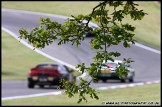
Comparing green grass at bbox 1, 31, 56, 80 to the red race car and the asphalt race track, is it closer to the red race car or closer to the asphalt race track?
the asphalt race track

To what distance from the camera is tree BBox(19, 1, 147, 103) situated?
864cm

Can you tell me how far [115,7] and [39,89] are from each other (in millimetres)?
15989

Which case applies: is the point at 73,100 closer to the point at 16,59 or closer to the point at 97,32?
the point at 97,32

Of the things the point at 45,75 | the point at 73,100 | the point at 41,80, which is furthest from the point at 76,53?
the point at 73,100

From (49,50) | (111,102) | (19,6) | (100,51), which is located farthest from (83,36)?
(19,6)

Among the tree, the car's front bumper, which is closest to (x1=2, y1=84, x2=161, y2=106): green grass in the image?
the car's front bumper

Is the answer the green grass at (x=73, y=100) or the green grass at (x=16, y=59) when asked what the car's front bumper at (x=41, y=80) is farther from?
the green grass at (x=73, y=100)

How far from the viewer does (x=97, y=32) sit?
891 centimetres

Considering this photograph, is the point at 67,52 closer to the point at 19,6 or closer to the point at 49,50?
the point at 49,50

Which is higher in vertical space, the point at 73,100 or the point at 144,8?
the point at 144,8

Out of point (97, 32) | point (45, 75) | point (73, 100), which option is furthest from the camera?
point (45, 75)

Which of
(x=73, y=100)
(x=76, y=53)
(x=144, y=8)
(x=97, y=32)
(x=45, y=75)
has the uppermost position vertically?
(x=144, y=8)

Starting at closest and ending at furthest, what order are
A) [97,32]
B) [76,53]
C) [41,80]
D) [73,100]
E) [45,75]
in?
[97,32], [73,100], [41,80], [45,75], [76,53]

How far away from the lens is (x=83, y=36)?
357 inches
